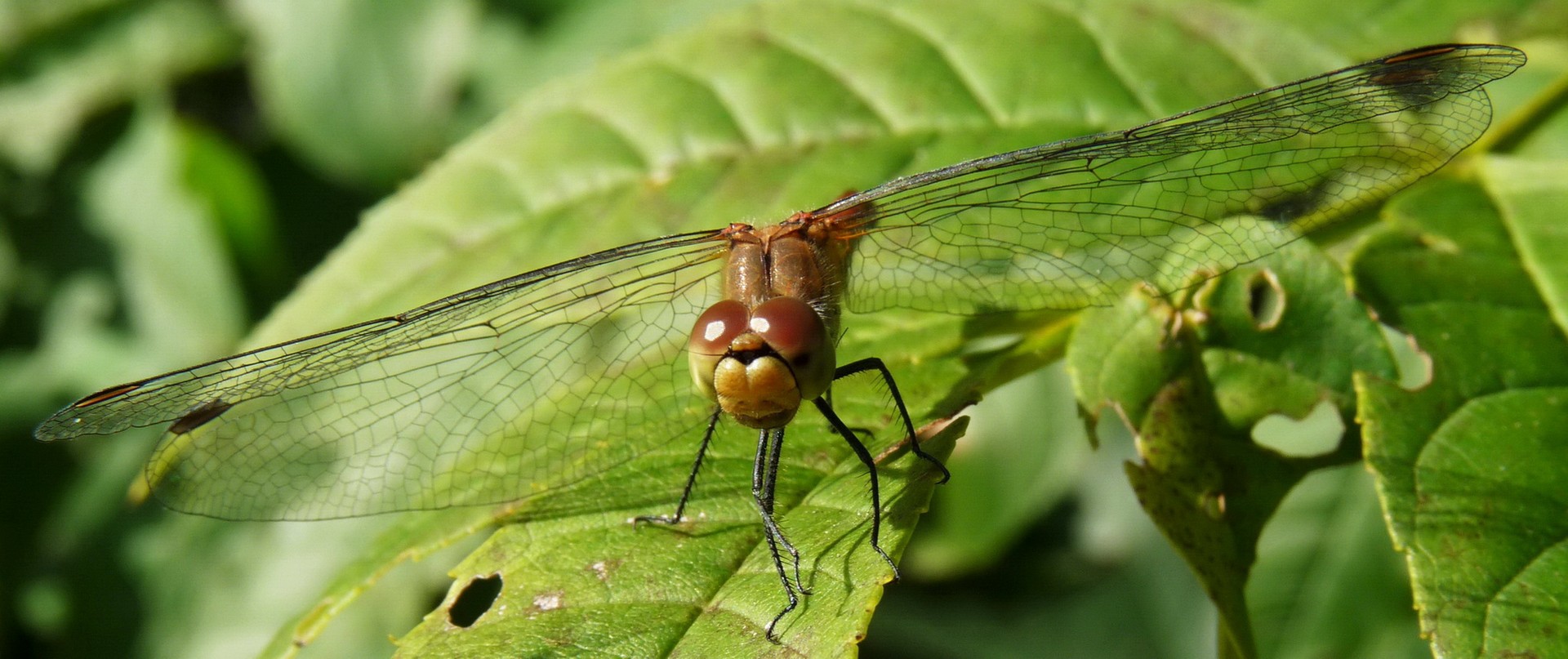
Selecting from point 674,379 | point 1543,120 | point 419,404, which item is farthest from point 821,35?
point 1543,120

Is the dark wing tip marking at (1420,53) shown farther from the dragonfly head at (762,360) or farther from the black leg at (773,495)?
the black leg at (773,495)

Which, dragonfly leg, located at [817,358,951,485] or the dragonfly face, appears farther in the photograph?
the dragonfly face

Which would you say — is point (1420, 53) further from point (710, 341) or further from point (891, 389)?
point (710, 341)

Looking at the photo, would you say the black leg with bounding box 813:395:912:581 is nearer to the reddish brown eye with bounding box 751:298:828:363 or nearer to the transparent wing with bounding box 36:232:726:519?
the reddish brown eye with bounding box 751:298:828:363

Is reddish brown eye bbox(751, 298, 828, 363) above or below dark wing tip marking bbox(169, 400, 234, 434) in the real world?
below

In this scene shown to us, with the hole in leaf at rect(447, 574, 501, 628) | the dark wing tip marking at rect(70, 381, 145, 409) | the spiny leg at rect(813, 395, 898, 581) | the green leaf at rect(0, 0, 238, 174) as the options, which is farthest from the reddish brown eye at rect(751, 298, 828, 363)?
the green leaf at rect(0, 0, 238, 174)

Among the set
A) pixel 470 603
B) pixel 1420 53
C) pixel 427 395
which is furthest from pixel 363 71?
pixel 1420 53
